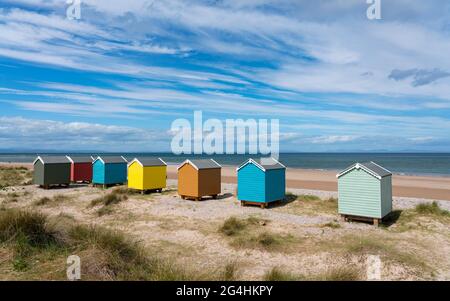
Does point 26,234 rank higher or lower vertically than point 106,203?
higher

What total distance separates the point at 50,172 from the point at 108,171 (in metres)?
4.84

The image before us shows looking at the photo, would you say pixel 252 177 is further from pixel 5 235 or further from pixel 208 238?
pixel 5 235

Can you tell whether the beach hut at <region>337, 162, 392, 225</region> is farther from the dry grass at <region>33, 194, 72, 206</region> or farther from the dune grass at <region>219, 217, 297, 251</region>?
the dry grass at <region>33, 194, 72, 206</region>

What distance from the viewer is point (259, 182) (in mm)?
18516

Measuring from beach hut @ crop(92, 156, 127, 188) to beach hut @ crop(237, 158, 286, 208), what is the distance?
12797 mm

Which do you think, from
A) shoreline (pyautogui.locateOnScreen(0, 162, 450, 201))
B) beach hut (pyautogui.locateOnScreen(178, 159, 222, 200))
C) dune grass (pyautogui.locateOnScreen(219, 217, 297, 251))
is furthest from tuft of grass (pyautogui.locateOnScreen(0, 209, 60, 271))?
shoreline (pyautogui.locateOnScreen(0, 162, 450, 201))

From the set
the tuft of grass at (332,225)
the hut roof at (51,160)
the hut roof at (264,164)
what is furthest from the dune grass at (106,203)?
the tuft of grass at (332,225)

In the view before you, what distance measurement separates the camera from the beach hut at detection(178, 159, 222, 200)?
21.1 metres

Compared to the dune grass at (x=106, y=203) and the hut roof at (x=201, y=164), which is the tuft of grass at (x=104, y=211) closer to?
the dune grass at (x=106, y=203)

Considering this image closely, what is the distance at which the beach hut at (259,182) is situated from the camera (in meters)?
18.4

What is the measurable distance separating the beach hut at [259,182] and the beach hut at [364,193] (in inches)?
171

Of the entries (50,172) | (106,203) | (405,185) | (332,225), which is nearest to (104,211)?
(106,203)

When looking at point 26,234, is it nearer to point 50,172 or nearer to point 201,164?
point 201,164
